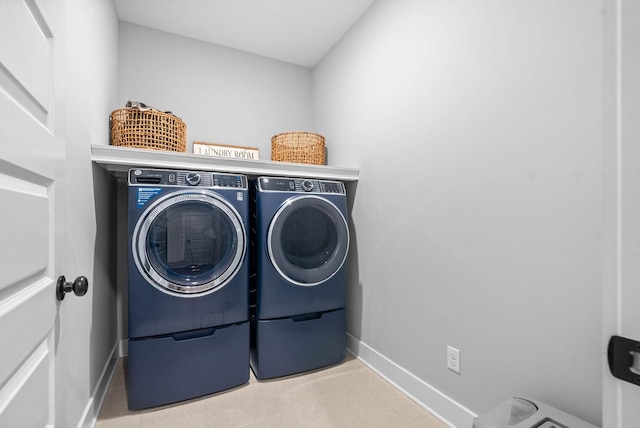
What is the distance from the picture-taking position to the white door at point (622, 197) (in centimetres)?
52

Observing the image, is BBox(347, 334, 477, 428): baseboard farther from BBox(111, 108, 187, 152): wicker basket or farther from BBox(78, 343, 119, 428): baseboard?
BBox(111, 108, 187, 152): wicker basket

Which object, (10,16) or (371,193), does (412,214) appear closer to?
(371,193)

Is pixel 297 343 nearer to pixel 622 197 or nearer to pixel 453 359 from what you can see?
pixel 453 359

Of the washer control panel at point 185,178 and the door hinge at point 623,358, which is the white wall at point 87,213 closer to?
the washer control panel at point 185,178

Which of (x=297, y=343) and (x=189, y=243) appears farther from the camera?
(x=297, y=343)

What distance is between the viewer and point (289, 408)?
5.17 feet

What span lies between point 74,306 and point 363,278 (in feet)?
5.31

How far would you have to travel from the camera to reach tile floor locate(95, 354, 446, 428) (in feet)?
4.80

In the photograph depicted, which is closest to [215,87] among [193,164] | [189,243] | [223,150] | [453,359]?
[223,150]

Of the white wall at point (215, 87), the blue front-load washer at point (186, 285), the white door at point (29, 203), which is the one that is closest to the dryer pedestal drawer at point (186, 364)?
the blue front-load washer at point (186, 285)

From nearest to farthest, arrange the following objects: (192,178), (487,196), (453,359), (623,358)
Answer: (623,358)
(487,196)
(453,359)
(192,178)

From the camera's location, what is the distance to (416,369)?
165cm

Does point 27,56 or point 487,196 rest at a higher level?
point 27,56

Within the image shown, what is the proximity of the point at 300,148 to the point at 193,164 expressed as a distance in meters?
0.85
